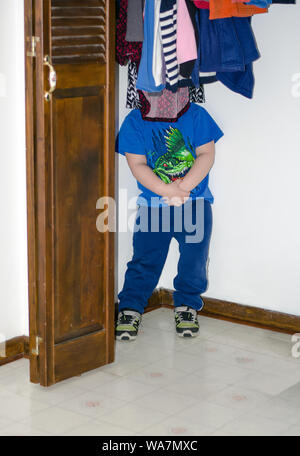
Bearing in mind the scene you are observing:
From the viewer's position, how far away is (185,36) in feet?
9.65

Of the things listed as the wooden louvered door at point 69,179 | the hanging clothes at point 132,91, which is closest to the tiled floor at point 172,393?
the wooden louvered door at point 69,179

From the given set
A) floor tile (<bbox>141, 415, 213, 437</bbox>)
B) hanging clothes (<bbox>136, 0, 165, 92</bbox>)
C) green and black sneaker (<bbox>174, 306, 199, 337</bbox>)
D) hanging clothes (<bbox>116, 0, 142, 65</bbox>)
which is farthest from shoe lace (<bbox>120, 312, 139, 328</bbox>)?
hanging clothes (<bbox>116, 0, 142, 65</bbox>)

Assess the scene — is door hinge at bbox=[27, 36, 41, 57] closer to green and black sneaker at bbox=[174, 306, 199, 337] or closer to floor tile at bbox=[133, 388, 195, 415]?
floor tile at bbox=[133, 388, 195, 415]

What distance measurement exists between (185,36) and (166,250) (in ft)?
3.05

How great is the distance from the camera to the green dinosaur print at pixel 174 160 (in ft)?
10.6

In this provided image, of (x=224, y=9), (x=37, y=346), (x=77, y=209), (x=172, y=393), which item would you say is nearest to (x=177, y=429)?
(x=172, y=393)

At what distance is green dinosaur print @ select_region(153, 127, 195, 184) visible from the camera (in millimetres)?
3223

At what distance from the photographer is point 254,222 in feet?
11.1

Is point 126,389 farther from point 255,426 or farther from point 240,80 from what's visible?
point 240,80

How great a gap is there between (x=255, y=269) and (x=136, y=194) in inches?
25.2

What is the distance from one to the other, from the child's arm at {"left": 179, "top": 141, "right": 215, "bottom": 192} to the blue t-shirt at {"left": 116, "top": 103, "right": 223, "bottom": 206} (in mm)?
29

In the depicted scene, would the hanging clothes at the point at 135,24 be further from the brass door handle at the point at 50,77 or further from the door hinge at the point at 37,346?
the door hinge at the point at 37,346

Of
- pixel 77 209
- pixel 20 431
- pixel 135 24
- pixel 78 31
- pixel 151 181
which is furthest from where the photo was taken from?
pixel 151 181

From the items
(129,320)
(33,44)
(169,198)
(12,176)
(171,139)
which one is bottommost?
(129,320)
